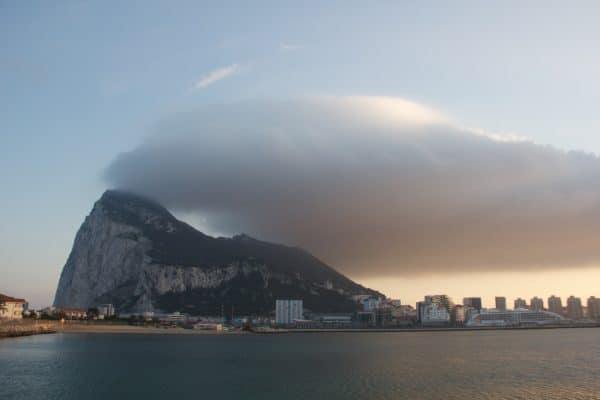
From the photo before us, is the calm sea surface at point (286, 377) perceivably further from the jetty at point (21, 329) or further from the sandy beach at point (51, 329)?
the sandy beach at point (51, 329)

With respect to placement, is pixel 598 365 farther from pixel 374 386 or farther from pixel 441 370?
pixel 374 386

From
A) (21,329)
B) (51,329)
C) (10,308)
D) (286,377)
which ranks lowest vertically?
(286,377)

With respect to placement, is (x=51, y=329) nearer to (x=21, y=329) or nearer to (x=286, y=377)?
(x=21, y=329)

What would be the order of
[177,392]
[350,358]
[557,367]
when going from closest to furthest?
[177,392] < [557,367] < [350,358]

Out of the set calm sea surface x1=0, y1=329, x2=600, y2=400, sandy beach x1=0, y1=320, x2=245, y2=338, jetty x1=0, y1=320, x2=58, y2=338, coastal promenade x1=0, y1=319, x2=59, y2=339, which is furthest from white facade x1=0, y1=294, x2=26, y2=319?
calm sea surface x1=0, y1=329, x2=600, y2=400

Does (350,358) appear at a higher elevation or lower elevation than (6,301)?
lower

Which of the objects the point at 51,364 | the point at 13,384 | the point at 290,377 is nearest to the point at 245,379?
the point at 290,377

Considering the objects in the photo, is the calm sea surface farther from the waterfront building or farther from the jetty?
the waterfront building

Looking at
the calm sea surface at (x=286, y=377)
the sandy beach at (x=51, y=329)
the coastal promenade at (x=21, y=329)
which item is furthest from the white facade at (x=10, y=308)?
the calm sea surface at (x=286, y=377)

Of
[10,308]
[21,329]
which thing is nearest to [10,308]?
[10,308]

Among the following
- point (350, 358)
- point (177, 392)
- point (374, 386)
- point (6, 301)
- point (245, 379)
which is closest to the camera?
point (177, 392)
